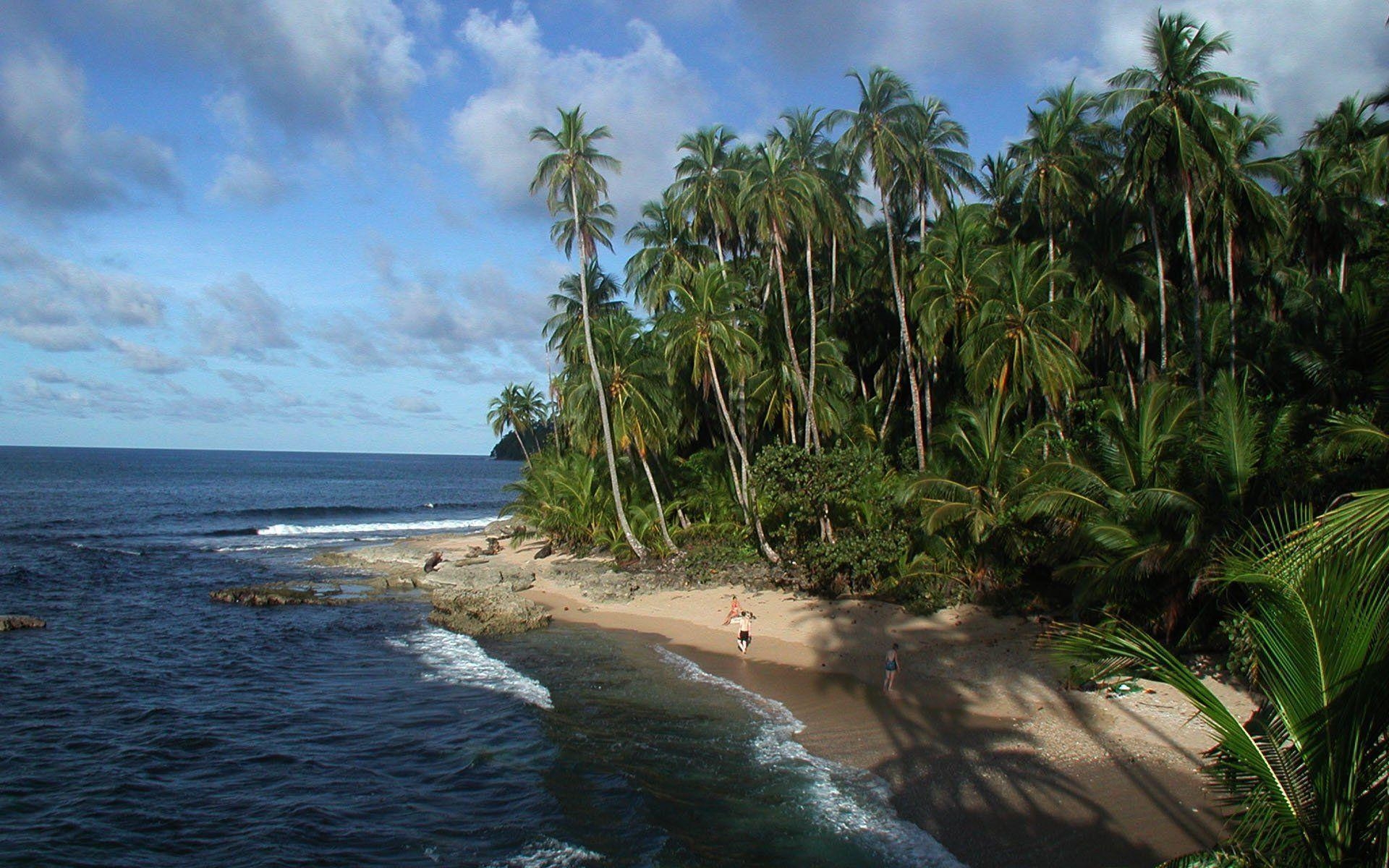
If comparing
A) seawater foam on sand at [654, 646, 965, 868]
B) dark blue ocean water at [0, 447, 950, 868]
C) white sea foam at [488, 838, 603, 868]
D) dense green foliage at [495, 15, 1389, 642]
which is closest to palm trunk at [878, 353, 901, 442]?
dense green foliage at [495, 15, 1389, 642]

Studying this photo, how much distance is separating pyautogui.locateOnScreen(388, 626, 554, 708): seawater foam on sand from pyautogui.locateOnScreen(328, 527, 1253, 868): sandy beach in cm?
424

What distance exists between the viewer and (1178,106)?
78.6ft

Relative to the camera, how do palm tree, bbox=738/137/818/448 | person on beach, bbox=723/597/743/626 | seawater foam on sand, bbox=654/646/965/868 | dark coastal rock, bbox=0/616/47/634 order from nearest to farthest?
seawater foam on sand, bbox=654/646/965/868 < person on beach, bbox=723/597/743/626 < dark coastal rock, bbox=0/616/47/634 < palm tree, bbox=738/137/818/448

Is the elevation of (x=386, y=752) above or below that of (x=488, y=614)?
below

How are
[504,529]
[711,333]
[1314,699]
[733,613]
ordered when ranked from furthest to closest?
[504,529] → [711,333] → [733,613] → [1314,699]

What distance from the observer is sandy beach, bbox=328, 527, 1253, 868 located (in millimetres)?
11188

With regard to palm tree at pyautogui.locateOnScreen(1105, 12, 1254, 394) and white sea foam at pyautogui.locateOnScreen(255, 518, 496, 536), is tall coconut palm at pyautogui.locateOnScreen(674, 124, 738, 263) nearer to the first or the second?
palm tree at pyautogui.locateOnScreen(1105, 12, 1254, 394)

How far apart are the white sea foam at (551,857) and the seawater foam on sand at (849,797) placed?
3372mm

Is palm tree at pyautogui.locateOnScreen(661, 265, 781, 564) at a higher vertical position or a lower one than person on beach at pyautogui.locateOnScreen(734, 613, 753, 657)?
higher

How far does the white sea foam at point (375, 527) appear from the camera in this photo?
6034 cm

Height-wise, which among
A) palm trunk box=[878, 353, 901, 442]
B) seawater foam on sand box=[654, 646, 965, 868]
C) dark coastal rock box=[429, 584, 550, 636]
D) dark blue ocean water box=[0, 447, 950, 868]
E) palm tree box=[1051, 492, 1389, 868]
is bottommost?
dark blue ocean water box=[0, 447, 950, 868]

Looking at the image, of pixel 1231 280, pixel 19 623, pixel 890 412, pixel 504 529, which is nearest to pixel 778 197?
pixel 890 412

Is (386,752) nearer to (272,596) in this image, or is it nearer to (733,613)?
(733,613)

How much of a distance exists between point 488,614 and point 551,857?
15585mm
